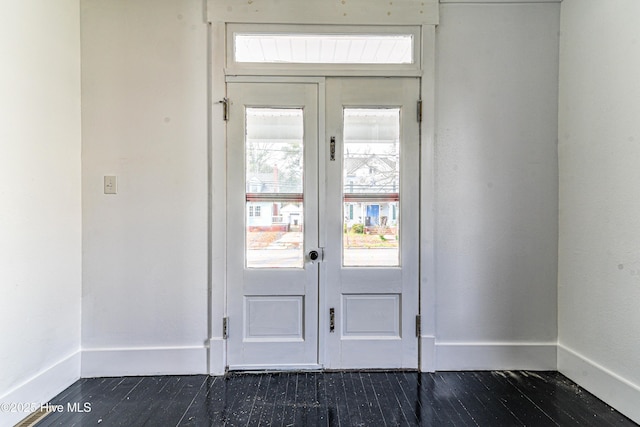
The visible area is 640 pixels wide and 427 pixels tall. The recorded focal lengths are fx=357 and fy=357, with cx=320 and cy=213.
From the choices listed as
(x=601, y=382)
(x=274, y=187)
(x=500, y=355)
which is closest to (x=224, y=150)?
(x=274, y=187)

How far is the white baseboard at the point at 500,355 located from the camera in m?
2.53

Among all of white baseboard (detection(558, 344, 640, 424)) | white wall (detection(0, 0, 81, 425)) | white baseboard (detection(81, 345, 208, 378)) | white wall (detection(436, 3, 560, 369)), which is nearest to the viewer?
white wall (detection(0, 0, 81, 425))

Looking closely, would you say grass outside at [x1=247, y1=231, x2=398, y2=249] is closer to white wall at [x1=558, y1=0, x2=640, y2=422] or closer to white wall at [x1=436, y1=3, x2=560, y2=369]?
white wall at [x1=436, y1=3, x2=560, y2=369]

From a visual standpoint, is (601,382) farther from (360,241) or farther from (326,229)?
(326,229)

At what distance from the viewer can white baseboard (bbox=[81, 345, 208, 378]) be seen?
2.43m

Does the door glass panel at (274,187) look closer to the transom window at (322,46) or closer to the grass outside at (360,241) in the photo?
the grass outside at (360,241)

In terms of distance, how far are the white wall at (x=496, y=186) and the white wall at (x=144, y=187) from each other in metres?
1.71

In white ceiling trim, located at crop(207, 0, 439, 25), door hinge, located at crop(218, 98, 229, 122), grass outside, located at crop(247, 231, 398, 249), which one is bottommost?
grass outside, located at crop(247, 231, 398, 249)

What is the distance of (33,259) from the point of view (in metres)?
2.04

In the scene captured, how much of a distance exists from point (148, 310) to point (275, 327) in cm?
88

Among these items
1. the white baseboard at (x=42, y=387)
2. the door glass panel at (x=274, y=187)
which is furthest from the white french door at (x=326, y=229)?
the white baseboard at (x=42, y=387)

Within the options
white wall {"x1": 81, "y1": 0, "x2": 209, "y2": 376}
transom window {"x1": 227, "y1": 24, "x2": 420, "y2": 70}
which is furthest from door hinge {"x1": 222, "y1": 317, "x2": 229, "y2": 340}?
transom window {"x1": 227, "y1": 24, "x2": 420, "y2": 70}

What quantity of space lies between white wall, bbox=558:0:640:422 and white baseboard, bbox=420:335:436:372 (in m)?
0.89

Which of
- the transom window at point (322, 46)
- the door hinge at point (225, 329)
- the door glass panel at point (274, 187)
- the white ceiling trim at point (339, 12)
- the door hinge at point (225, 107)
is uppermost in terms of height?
the white ceiling trim at point (339, 12)
